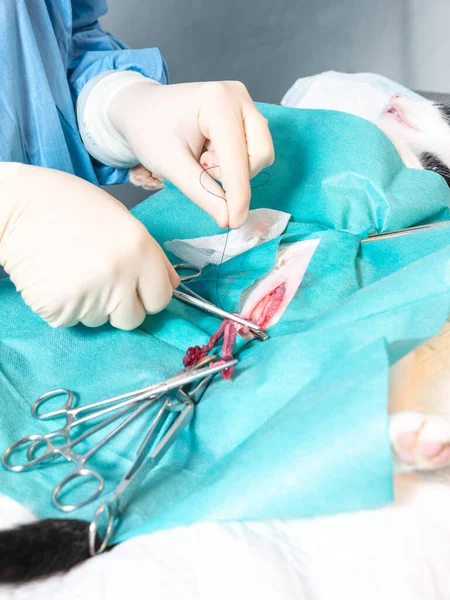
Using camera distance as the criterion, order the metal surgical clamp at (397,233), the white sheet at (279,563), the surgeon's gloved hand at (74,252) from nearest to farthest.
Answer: the white sheet at (279,563), the surgeon's gloved hand at (74,252), the metal surgical clamp at (397,233)

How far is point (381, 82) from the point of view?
2.01m

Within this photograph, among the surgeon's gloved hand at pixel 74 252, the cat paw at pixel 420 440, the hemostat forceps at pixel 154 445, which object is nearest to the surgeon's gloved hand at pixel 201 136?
the surgeon's gloved hand at pixel 74 252

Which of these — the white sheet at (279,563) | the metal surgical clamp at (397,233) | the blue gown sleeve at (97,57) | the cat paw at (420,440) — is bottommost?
the white sheet at (279,563)

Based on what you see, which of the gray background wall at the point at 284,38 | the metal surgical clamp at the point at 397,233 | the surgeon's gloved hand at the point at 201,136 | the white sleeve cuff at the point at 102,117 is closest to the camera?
the surgeon's gloved hand at the point at 201,136

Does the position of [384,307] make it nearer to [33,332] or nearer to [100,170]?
[33,332]

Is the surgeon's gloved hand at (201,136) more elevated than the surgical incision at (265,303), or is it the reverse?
the surgeon's gloved hand at (201,136)

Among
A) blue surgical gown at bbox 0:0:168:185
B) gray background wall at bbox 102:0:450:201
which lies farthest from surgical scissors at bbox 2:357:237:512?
gray background wall at bbox 102:0:450:201

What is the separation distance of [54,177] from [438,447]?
73 cm

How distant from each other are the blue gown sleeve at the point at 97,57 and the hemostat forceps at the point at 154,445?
0.88m

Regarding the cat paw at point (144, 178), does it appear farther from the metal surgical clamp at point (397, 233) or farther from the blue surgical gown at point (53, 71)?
the metal surgical clamp at point (397, 233)

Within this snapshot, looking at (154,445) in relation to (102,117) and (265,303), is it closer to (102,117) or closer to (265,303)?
(265,303)

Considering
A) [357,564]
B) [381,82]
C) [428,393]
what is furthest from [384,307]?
[381,82]

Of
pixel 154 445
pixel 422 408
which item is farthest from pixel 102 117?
pixel 422 408

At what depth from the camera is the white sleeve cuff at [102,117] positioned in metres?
1.38
